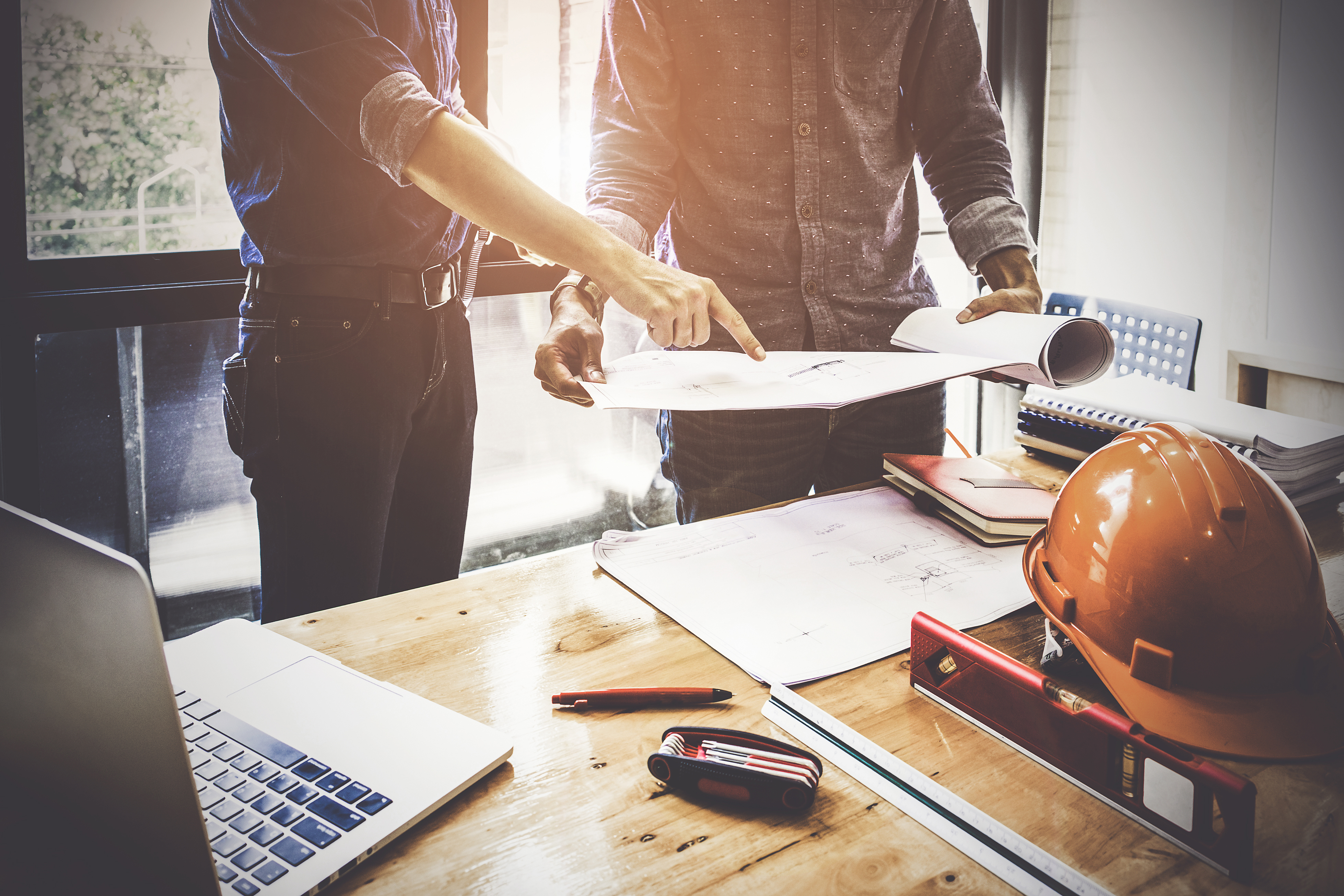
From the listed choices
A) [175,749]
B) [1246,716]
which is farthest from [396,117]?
[1246,716]

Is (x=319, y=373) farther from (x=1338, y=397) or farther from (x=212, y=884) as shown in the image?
(x=1338, y=397)

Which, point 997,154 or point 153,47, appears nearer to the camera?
point 997,154

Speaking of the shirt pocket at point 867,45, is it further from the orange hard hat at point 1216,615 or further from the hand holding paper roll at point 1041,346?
the orange hard hat at point 1216,615

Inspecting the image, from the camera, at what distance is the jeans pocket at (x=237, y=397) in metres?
1.22

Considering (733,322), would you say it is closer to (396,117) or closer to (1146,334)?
(396,117)

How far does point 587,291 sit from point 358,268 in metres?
0.41

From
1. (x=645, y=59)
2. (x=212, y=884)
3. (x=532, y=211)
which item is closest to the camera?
(x=212, y=884)

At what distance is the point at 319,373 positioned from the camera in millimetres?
1256

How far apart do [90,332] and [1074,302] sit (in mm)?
2284

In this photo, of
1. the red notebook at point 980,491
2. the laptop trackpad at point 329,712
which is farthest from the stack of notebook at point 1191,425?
the laptop trackpad at point 329,712

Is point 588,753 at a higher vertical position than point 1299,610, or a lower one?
lower

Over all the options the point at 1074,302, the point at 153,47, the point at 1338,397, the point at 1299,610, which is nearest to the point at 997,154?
the point at 1074,302

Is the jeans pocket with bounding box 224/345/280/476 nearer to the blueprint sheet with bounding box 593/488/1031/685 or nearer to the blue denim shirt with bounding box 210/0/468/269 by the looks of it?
the blue denim shirt with bounding box 210/0/468/269

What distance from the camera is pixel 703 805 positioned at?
562 mm
